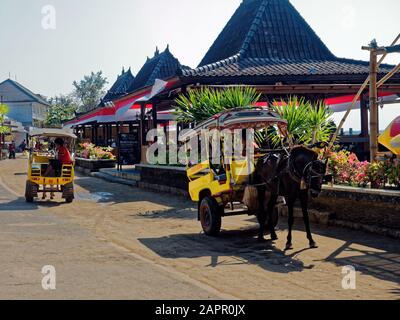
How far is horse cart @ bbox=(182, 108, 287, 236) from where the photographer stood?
998 centimetres

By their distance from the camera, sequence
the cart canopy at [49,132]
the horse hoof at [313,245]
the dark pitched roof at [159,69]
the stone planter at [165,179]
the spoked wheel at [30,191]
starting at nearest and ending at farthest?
1. the horse hoof at [313,245]
2. the spoked wheel at [30,191]
3. the stone planter at [165,179]
4. the cart canopy at [49,132]
5. the dark pitched roof at [159,69]

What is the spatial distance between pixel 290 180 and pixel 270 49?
14203 millimetres

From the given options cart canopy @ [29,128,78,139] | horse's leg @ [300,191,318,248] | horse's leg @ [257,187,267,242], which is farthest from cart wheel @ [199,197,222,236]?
cart canopy @ [29,128,78,139]

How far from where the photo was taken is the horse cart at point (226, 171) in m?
9.98

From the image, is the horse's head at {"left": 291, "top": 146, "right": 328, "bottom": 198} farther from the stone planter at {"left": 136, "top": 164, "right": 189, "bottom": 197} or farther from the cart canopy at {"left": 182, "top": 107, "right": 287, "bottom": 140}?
the stone planter at {"left": 136, "top": 164, "right": 189, "bottom": 197}

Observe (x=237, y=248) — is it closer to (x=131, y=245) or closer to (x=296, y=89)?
(x=131, y=245)

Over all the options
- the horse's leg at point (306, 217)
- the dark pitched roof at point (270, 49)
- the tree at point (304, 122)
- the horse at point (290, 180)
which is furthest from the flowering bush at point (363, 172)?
the dark pitched roof at point (270, 49)

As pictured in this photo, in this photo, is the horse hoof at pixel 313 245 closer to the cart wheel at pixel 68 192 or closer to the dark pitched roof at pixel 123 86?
the cart wheel at pixel 68 192

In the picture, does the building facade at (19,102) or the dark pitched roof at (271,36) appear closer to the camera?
the dark pitched roof at (271,36)

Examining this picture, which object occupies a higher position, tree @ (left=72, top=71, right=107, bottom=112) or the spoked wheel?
tree @ (left=72, top=71, right=107, bottom=112)

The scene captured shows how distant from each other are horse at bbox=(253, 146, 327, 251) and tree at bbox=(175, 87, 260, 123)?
5.78m

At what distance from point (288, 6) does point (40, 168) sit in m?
15.3

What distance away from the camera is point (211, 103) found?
1561cm

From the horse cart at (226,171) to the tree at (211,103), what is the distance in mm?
4548
